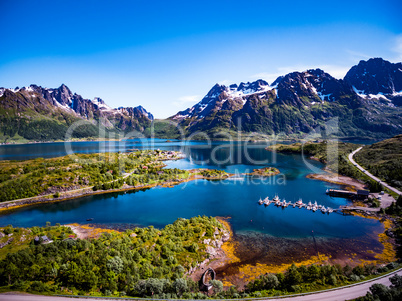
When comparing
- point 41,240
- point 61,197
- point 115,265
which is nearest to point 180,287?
point 115,265

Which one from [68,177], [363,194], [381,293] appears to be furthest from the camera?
[68,177]

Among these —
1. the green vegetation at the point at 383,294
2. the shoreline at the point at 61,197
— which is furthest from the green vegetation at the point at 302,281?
the shoreline at the point at 61,197

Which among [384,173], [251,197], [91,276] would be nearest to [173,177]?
[251,197]

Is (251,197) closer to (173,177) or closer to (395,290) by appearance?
(173,177)

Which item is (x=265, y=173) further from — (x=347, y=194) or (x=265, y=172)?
(x=347, y=194)

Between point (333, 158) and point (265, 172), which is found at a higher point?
point (333, 158)

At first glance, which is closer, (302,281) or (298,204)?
(302,281)

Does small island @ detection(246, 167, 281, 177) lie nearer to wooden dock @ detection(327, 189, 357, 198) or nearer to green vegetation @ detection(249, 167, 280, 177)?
green vegetation @ detection(249, 167, 280, 177)
